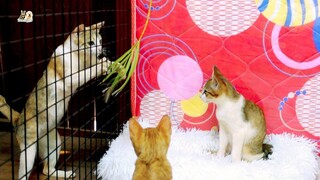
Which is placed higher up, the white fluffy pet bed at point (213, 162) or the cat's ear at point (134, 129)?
the cat's ear at point (134, 129)

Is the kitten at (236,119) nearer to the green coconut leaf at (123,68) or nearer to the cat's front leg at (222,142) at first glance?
the cat's front leg at (222,142)

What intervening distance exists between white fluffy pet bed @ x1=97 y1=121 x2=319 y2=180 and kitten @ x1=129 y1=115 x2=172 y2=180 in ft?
1.21

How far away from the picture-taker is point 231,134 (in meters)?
2.15

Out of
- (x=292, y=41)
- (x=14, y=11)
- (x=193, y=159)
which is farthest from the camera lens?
(x=14, y=11)

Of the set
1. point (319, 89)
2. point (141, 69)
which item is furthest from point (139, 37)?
point (319, 89)

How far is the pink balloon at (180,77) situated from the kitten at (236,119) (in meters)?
0.33

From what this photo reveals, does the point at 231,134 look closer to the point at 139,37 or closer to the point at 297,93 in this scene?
the point at 297,93

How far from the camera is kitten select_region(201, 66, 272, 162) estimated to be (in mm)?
2084

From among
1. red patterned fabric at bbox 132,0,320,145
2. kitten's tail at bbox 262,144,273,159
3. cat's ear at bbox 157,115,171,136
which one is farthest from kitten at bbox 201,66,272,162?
cat's ear at bbox 157,115,171,136

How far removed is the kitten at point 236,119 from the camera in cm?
208

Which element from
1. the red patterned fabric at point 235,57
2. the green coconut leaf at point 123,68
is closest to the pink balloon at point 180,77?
the red patterned fabric at point 235,57

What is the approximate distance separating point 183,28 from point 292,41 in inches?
24.2

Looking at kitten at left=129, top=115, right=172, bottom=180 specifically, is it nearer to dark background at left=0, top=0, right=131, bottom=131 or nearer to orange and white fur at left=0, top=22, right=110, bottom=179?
orange and white fur at left=0, top=22, right=110, bottom=179

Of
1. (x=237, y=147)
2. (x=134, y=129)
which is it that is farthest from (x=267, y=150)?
(x=134, y=129)
